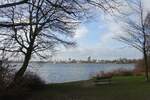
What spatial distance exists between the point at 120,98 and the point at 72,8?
752cm

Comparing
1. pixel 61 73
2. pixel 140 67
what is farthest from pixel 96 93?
pixel 61 73

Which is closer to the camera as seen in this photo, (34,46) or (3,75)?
(3,75)

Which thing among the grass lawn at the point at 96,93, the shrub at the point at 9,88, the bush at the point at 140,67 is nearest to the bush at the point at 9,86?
the shrub at the point at 9,88

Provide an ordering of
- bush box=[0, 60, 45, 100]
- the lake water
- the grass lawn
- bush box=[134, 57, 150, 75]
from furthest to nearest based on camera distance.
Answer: bush box=[134, 57, 150, 75] < the lake water < the grass lawn < bush box=[0, 60, 45, 100]

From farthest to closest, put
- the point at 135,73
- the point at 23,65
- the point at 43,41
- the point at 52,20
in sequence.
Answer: the point at 135,73
the point at 43,41
the point at 23,65
the point at 52,20

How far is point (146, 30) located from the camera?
121 feet

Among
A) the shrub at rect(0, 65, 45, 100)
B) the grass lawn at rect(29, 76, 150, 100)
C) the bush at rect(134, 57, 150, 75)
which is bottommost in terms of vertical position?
the grass lawn at rect(29, 76, 150, 100)

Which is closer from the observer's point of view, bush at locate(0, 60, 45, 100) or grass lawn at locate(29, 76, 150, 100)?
bush at locate(0, 60, 45, 100)

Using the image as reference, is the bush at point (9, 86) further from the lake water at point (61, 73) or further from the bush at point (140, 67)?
the bush at point (140, 67)

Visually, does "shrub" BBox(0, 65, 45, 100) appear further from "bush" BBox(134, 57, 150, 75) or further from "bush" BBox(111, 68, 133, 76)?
"bush" BBox(134, 57, 150, 75)

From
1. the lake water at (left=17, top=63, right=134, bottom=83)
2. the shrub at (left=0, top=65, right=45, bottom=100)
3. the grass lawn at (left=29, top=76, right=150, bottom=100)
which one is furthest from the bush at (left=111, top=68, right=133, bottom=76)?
the shrub at (left=0, top=65, right=45, bottom=100)

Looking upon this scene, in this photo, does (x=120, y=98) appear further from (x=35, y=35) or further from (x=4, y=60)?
(x=35, y=35)

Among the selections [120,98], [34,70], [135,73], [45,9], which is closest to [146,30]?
[135,73]

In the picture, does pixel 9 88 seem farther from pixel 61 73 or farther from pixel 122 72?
pixel 61 73
